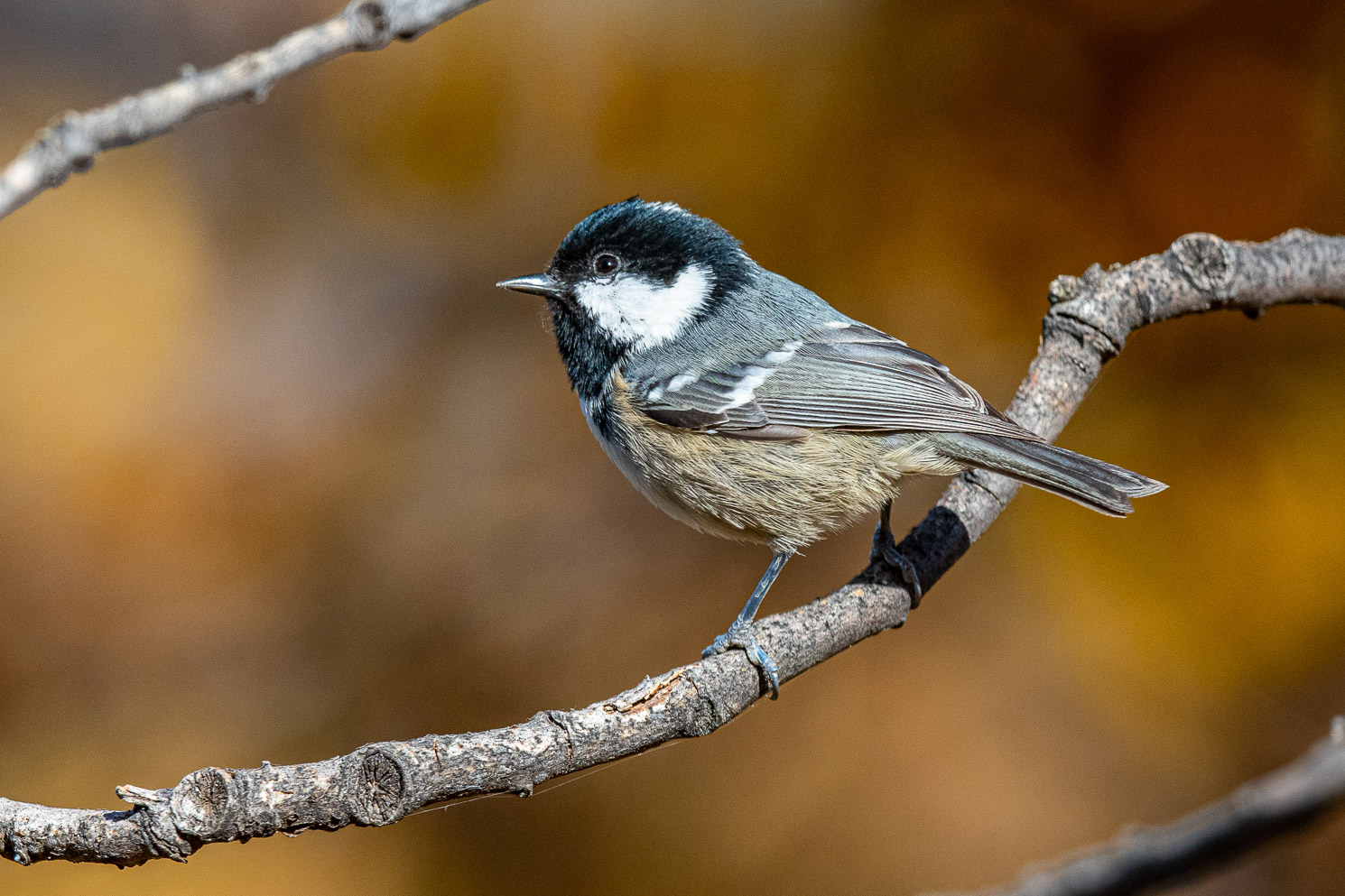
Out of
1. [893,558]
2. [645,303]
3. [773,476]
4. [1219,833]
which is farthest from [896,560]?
[1219,833]

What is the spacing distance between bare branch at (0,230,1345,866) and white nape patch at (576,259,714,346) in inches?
31.1

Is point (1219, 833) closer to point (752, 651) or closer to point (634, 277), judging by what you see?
point (752, 651)

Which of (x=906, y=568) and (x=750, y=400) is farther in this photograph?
(x=750, y=400)

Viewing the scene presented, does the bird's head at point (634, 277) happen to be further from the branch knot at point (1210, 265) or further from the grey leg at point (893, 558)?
the branch knot at point (1210, 265)

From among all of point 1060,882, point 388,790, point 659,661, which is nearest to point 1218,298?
point 659,661

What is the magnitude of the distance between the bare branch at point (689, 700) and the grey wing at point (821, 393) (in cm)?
23

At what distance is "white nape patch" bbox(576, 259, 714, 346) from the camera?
7.89 ft

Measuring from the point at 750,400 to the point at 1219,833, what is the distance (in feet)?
5.27

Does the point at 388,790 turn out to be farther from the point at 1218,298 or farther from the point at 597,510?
the point at 1218,298

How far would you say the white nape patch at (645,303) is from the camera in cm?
241

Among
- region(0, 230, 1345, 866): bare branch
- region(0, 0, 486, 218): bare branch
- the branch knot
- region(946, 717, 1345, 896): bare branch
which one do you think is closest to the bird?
region(0, 230, 1345, 866): bare branch

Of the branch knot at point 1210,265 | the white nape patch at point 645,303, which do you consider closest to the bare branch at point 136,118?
the white nape patch at point 645,303

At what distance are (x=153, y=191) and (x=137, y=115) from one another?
237 centimetres

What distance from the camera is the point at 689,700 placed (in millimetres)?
1595
